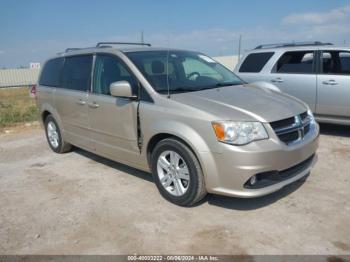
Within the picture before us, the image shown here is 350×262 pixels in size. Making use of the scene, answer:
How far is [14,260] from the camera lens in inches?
124

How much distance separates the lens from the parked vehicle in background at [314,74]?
6367 millimetres

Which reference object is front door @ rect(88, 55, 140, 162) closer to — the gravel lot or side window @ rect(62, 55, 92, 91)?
side window @ rect(62, 55, 92, 91)

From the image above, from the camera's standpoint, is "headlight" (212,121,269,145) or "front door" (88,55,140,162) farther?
"front door" (88,55,140,162)

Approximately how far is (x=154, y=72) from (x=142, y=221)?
178 centimetres

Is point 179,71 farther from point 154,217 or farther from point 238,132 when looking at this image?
point 154,217

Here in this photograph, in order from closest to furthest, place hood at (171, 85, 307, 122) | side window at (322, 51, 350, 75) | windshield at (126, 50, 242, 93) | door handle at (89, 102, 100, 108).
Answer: hood at (171, 85, 307, 122)
windshield at (126, 50, 242, 93)
door handle at (89, 102, 100, 108)
side window at (322, 51, 350, 75)

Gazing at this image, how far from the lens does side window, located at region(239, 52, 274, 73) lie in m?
7.39

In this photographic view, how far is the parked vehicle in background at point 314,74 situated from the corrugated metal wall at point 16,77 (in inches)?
1233

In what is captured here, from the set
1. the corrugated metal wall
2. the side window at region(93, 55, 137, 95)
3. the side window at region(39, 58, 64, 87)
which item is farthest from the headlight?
the corrugated metal wall

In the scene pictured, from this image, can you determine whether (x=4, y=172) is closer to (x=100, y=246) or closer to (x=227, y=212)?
(x=100, y=246)

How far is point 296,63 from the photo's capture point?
23.0 feet

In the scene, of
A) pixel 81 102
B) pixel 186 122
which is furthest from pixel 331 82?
pixel 81 102

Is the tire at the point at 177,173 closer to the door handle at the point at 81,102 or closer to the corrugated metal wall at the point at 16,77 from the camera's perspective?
the door handle at the point at 81,102

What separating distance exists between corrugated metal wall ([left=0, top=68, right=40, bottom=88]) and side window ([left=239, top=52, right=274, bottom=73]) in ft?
101
